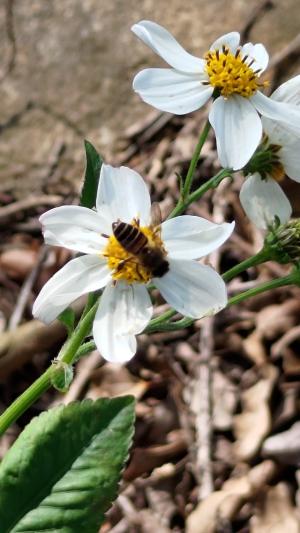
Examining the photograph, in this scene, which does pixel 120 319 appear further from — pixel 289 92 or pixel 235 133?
pixel 289 92

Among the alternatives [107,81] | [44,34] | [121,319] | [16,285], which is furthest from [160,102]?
[44,34]

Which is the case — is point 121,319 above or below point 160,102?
below

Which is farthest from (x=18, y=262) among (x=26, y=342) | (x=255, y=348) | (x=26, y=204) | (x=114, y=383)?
(x=255, y=348)

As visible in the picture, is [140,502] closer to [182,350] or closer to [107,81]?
[182,350]

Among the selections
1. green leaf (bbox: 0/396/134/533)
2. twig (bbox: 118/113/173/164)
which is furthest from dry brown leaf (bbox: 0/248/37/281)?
green leaf (bbox: 0/396/134/533)

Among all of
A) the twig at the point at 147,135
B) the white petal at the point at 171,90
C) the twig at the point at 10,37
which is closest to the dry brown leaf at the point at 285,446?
the white petal at the point at 171,90

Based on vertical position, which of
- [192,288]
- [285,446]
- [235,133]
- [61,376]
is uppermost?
[235,133]
